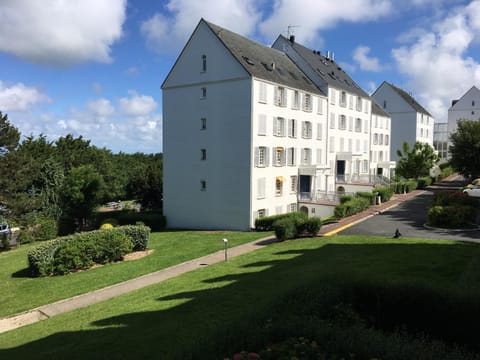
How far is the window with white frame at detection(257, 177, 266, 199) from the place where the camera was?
101 ft

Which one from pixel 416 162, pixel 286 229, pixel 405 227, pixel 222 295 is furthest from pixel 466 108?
pixel 222 295

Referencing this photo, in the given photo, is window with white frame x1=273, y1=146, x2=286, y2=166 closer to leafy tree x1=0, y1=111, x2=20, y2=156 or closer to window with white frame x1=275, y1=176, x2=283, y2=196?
window with white frame x1=275, y1=176, x2=283, y2=196

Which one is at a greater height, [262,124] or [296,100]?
[296,100]

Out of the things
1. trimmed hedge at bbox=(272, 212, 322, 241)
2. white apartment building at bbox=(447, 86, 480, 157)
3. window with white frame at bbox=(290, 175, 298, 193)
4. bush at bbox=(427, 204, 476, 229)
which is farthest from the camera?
white apartment building at bbox=(447, 86, 480, 157)

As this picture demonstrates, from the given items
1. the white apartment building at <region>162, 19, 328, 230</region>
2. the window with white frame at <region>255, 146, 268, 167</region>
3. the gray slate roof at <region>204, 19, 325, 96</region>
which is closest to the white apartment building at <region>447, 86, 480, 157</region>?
the gray slate roof at <region>204, 19, 325, 96</region>

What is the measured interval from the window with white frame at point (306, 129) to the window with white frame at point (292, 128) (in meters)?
1.45

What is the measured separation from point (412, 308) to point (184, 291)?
7.63 m

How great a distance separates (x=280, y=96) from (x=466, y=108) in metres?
57.8

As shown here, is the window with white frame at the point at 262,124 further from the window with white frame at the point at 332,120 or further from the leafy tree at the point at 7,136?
the leafy tree at the point at 7,136

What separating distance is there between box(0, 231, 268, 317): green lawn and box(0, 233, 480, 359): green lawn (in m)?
0.75

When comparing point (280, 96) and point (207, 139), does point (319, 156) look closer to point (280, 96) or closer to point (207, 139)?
point (280, 96)

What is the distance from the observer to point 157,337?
801 cm

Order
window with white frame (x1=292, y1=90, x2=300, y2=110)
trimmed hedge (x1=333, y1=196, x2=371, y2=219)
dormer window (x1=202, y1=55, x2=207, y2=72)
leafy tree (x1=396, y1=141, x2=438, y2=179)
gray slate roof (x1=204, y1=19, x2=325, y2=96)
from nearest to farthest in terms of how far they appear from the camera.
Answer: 1. trimmed hedge (x1=333, y1=196, x2=371, y2=219)
2. gray slate roof (x1=204, y1=19, x2=325, y2=96)
3. dormer window (x1=202, y1=55, x2=207, y2=72)
4. window with white frame (x1=292, y1=90, x2=300, y2=110)
5. leafy tree (x1=396, y1=141, x2=438, y2=179)

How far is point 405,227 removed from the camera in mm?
21891
